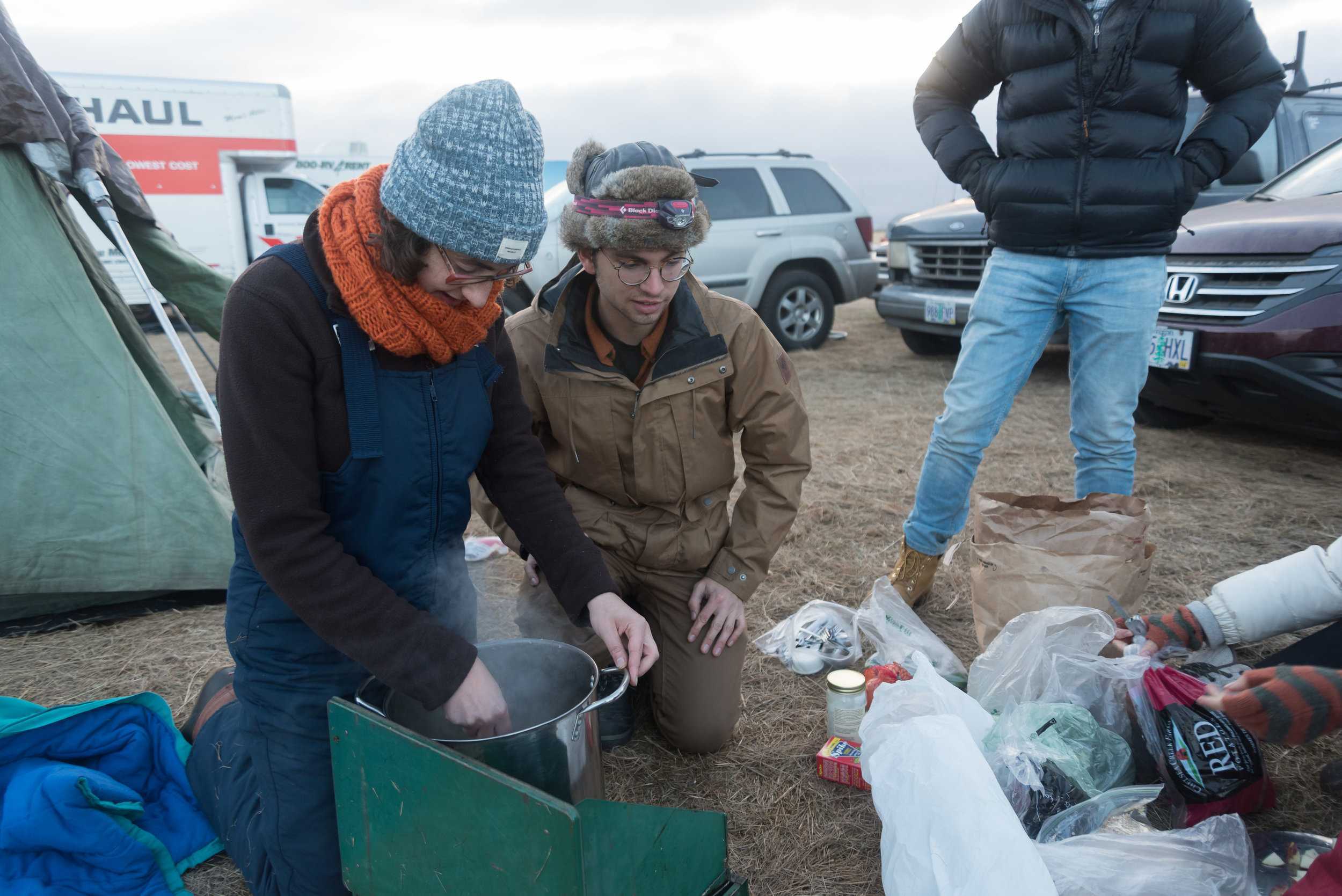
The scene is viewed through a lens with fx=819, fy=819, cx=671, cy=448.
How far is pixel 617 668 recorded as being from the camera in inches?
69.7

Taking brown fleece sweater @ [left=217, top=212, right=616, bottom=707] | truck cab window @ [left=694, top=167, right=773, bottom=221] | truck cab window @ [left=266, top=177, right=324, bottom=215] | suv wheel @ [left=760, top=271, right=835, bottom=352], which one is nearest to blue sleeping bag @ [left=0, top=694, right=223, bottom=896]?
brown fleece sweater @ [left=217, top=212, right=616, bottom=707]

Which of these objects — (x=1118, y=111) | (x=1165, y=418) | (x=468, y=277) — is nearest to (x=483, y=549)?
(x=468, y=277)

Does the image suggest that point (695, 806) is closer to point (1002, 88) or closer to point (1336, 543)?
point (1336, 543)

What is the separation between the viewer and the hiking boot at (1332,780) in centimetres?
194

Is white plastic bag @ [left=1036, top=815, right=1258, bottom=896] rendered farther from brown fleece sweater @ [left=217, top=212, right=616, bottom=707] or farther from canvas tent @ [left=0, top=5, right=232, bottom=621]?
canvas tent @ [left=0, top=5, right=232, bottom=621]

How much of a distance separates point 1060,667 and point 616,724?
1228 millimetres

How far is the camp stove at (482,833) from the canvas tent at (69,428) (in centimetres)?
220

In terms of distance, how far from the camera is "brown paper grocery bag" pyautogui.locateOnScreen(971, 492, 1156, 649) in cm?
238

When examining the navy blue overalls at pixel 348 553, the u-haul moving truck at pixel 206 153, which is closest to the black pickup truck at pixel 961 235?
the navy blue overalls at pixel 348 553

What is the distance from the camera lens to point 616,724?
2.41 m

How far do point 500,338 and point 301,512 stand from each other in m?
0.67

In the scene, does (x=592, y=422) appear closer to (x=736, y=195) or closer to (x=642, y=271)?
(x=642, y=271)

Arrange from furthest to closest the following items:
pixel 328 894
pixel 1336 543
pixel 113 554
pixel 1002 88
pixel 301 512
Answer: pixel 113 554 < pixel 1002 88 < pixel 1336 543 < pixel 328 894 < pixel 301 512

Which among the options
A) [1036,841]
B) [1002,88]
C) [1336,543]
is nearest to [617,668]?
[1036,841]
